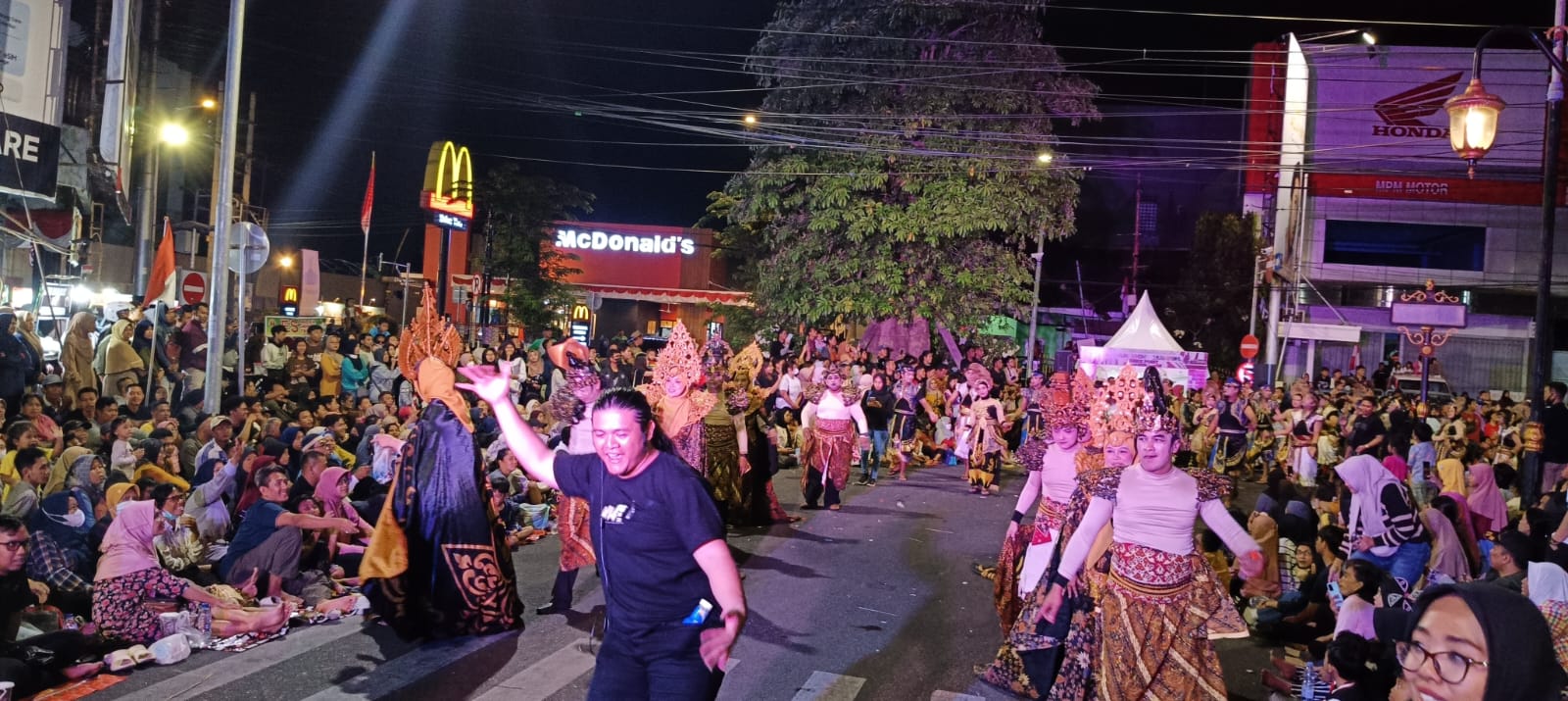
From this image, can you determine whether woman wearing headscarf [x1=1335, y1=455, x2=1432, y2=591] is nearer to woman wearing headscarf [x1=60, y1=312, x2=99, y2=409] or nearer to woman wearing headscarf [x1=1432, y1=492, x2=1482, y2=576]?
woman wearing headscarf [x1=1432, y1=492, x2=1482, y2=576]

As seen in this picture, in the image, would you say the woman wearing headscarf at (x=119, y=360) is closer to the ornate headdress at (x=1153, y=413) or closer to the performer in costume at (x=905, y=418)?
the performer in costume at (x=905, y=418)

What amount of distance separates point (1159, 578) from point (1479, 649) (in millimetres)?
3580

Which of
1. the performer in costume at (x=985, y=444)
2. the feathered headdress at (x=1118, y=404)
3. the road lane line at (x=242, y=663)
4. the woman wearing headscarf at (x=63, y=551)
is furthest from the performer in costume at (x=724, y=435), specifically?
the performer in costume at (x=985, y=444)

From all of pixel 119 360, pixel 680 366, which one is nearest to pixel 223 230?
pixel 119 360

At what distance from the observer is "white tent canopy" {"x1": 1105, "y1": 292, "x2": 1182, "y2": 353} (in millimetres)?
23828

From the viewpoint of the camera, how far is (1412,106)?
35625mm

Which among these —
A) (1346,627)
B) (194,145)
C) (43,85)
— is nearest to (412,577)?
(1346,627)

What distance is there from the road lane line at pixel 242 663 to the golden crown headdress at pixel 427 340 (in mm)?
1882

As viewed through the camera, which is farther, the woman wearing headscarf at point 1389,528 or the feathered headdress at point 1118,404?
the woman wearing headscarf at point 1389,528

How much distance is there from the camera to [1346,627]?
6852mm

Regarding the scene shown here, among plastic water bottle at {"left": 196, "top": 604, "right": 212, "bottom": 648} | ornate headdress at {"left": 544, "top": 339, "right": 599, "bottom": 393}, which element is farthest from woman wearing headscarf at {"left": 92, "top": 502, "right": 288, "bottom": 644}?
ornate headdress at {"left": 544, "top": 339, "right": 599, "bottom": 393}

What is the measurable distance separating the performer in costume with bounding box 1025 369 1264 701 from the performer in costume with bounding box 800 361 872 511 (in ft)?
27.0

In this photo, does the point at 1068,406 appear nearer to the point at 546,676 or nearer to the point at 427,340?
the point at 546,676

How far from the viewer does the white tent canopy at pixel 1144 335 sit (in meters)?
23.8
